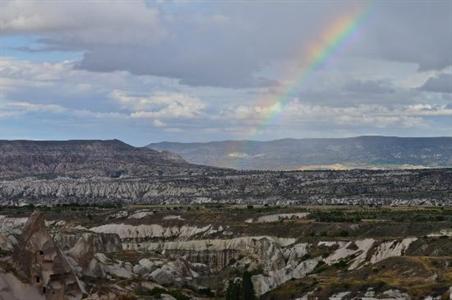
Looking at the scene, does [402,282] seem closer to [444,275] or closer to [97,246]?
[444,275]

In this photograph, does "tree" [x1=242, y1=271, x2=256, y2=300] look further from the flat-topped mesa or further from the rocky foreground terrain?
the flat-topped mesa

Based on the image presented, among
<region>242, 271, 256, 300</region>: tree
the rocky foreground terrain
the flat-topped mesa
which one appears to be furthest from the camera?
<region>242, 271, 256, 300</region>: tree

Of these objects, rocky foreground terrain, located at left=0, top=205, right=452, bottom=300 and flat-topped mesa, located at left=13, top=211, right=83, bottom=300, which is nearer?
flat-topped mesa, located at left=13, top=211, right=83, bottom=300

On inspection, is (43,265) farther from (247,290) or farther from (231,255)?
(231,255)

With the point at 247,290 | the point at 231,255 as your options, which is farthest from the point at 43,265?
the point at 231,255

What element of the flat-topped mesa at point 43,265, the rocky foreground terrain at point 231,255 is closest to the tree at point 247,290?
the rocky foreground terrain at point 231,255

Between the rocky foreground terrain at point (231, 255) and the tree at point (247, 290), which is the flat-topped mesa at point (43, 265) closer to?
the rocky foreground terrain at point (231, 255)

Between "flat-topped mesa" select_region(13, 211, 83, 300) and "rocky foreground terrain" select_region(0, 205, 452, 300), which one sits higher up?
"flat-topped mesa" select_region(13, 211, 83, 300)

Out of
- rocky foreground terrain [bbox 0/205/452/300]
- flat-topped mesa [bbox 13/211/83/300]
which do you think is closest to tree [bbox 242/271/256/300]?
rocky foreground terrain [bbox 0/205/452/300]
